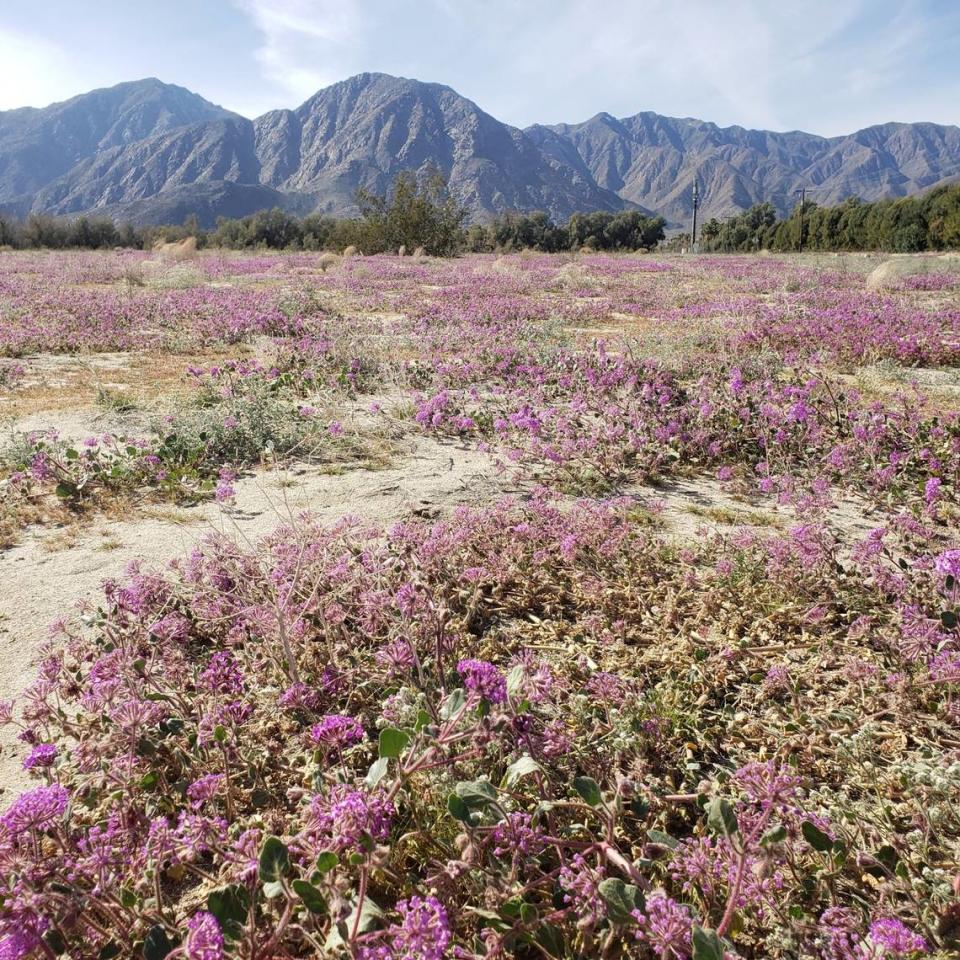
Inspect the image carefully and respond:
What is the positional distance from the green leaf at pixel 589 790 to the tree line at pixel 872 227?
5280cm

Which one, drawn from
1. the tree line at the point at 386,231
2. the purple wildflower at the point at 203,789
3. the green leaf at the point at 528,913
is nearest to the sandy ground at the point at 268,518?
the purple wildflower at the point at 203,789

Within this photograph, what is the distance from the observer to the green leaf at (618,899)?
1.67 meters

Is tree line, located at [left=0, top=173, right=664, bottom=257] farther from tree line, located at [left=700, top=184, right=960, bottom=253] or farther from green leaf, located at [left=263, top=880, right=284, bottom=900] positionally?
green leaf, located at [left=263, top=880, right=284, bottom=900]

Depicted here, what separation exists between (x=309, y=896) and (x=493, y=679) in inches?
31.5

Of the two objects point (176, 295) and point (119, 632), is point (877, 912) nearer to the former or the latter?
point (119, 632)

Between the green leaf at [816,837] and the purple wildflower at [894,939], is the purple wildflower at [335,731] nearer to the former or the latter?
the green leaf at [816,837]

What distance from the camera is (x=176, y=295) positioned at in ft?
58.3

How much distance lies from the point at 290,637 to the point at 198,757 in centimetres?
71

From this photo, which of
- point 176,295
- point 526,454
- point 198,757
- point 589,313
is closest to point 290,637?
point 198,757

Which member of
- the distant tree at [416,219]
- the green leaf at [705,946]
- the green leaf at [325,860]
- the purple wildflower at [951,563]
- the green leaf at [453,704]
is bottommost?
Answer: the green leaf at [705,946]

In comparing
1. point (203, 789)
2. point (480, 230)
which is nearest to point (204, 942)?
point (203, 789)

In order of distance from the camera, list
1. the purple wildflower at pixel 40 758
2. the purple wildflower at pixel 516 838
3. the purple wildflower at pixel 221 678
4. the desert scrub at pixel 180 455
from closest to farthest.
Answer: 1. the purple wildflower at pixel 516 838
2. the purple wildflower at pixel 40 758
3. the purple wildflower at pixel 221 678
4. the desert scrub at pixel 180 455

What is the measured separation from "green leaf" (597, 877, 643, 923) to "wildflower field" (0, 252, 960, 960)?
4cm

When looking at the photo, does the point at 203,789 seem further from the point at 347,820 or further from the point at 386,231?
the point at 386,231
